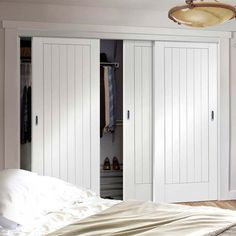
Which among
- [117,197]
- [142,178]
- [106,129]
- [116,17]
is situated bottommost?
[117,197]

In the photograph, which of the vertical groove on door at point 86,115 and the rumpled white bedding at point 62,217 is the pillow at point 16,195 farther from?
the vertical groove on door at point 86,115

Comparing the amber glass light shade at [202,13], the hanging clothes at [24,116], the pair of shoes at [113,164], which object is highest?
the amber glass light shade at [202,13]

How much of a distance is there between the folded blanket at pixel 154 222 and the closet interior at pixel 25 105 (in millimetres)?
2280

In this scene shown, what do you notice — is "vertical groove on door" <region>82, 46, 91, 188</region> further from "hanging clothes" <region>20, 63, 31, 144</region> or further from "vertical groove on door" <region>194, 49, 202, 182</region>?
"vertical groove on door" <region>194, 49, 202, 182</region>

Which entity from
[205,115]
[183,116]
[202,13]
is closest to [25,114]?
[183,116]

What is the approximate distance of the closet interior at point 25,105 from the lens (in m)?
3.75

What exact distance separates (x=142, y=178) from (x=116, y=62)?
1.52 metres

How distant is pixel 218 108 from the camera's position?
3.95 meters

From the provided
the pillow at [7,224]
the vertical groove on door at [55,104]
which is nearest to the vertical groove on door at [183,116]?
the vertical groove on door at [55,104]

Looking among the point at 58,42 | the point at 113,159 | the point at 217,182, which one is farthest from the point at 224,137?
the point at 58,42

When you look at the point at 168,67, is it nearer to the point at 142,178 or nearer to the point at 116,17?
the point at 116,17

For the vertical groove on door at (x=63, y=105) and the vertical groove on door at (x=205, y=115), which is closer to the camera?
the vertical groove on door at (x=63, y=105)

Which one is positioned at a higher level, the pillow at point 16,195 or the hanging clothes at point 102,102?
the hanging clothes at point 102,102

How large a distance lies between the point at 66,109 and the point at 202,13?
2.12 metres
